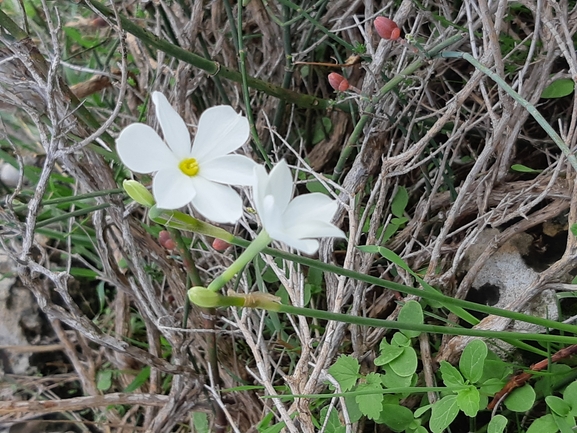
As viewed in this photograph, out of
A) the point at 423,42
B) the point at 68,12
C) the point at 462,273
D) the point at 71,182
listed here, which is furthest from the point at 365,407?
the point at 68,12

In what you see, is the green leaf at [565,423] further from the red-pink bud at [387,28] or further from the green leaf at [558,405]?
the red-pink bud at [387,28]

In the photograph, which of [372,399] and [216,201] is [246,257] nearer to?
[216,201]

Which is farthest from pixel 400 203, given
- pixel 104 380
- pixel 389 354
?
pixel 104 380

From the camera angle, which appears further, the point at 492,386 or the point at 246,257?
the point at 492,386

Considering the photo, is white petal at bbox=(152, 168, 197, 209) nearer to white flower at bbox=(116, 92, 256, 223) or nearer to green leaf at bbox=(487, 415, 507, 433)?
white flower at bbox=(116, 92, 256, 223)

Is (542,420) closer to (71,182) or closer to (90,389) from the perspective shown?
(90,389)

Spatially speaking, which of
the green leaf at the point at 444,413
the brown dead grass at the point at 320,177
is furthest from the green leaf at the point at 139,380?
the green leaf at the point at 444,413
